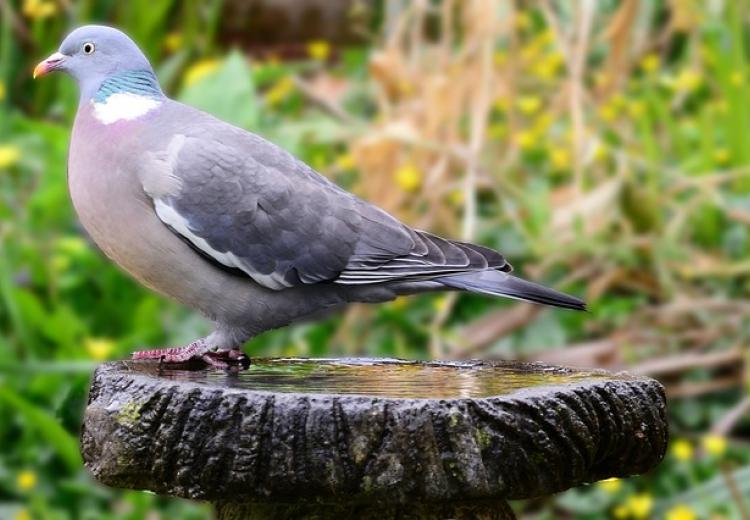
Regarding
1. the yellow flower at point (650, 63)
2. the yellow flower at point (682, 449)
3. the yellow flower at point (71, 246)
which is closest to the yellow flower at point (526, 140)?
the yellow flower at point (650, 63)

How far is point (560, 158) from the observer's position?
5.85m

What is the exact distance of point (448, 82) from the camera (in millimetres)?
5461

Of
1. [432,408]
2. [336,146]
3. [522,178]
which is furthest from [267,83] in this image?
[432,408]

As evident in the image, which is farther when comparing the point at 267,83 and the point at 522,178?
the point at 267,83

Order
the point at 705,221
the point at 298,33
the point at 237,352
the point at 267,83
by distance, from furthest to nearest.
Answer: the point at 298,33 < the point at 267,83 < the point at 705,221 < the point at 237,352

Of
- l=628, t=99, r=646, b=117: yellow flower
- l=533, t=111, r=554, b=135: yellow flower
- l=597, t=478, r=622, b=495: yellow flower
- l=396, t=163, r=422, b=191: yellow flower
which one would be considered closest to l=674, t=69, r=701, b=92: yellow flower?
l=628, t=99, r=646, b=117: yellow flower

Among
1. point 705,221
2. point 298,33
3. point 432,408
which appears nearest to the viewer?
point 432,408

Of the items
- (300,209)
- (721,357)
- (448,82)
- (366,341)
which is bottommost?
(366,341)

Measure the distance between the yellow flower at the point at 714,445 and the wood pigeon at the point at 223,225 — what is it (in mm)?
1505

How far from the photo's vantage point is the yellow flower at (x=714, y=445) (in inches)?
172

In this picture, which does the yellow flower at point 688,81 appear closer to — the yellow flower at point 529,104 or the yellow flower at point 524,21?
the yellow flower at point 529,104

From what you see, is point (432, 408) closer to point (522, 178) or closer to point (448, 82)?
point (448, 82)

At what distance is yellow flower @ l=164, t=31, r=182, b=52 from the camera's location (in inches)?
278

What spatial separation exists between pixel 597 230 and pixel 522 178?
0.75 meters
